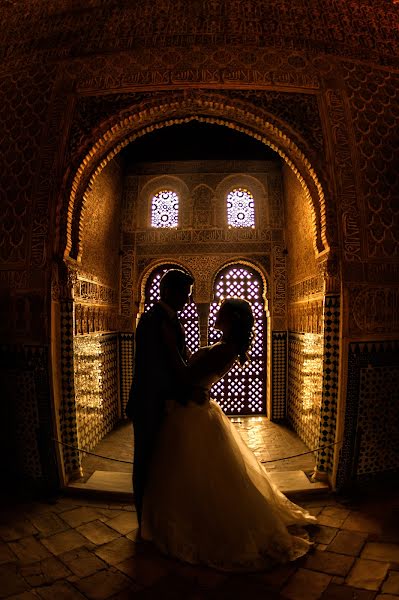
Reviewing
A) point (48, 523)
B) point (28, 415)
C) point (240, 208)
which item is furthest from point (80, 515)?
point (240, 208)

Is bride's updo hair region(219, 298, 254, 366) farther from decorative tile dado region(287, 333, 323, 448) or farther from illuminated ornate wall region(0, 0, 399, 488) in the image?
decorative tile dado region(287, 333, 323, 448)

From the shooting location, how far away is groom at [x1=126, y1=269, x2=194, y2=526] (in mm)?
2822

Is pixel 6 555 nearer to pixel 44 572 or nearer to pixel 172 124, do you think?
pixel 44 572

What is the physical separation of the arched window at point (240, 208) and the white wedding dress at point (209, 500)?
5.22 m

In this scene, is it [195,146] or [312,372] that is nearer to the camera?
[312,372]

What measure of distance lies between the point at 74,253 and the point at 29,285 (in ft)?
2.29

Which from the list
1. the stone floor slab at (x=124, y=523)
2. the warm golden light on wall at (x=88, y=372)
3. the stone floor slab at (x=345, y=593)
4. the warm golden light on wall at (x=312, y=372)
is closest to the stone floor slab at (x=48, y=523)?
the stone floor slab at (x=124, y=523)

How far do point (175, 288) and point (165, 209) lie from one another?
17.1 feet

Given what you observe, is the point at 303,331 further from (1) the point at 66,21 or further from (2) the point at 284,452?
(1) the point at 66,21

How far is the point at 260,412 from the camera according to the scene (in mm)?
7645

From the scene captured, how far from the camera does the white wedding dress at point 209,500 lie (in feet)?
8.25

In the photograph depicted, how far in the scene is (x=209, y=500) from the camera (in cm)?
259

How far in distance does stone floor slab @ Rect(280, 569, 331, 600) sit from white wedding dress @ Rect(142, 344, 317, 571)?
0.12 m

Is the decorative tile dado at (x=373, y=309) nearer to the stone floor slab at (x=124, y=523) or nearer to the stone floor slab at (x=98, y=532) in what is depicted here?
the stone floor slab at (x=124, y=523)
